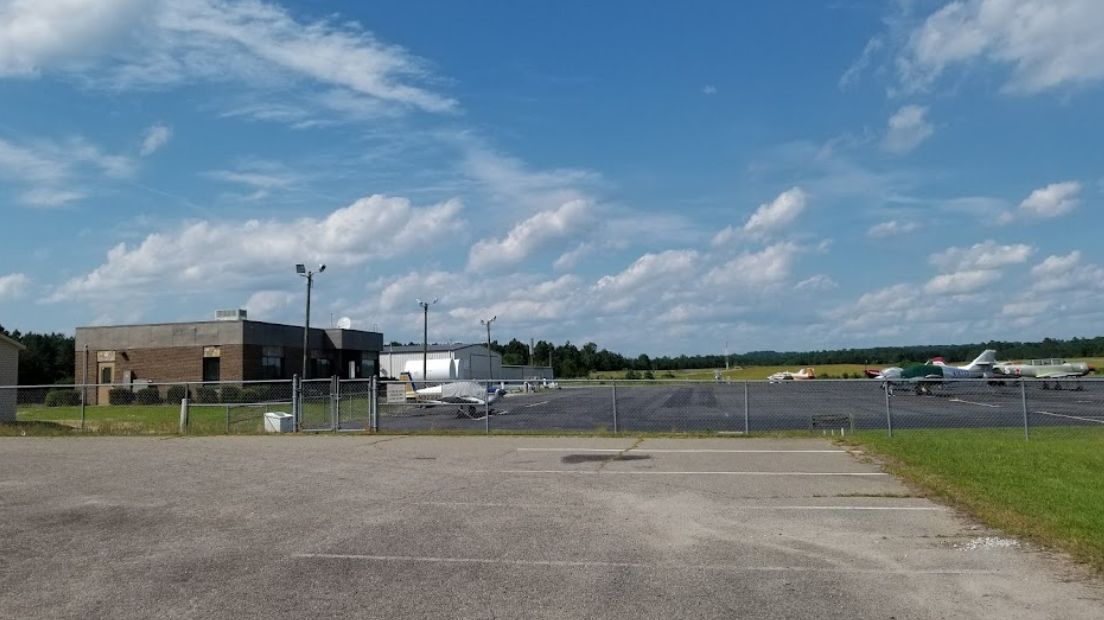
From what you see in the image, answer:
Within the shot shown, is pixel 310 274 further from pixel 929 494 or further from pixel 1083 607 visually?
pixel 1083 607

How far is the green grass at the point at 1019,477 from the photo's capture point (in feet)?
29.7

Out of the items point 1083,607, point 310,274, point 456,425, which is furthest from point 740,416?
point 1083,607

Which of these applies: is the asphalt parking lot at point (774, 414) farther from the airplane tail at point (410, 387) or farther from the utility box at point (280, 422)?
the utility box at point (280, 422)

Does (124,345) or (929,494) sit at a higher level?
(124,345)

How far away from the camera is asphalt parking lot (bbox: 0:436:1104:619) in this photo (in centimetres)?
670

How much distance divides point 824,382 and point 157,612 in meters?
20.0

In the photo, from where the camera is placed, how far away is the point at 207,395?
48.7 meters

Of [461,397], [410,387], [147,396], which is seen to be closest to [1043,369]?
[410,387]

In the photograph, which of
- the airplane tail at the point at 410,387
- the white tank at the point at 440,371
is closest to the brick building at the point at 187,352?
the white tank at the point at 440,371

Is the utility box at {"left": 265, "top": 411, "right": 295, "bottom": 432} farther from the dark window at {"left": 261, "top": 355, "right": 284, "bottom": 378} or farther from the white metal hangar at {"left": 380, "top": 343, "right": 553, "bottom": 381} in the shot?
the white metal hangar at {"left": 380, "top": 343, "right": 553, "bottom": 381}

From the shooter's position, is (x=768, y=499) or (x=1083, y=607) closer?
(x=1083, y=607)

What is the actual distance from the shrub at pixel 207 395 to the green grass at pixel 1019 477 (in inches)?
1485

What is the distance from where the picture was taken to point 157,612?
652cm

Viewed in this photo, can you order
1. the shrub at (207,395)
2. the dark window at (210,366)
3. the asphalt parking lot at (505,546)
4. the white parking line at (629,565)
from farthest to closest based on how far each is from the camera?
the dark window at (210,366)
the shrub at (207,395)
the white parking line at (629,565)
the asphalt parking lot at (505,546)
